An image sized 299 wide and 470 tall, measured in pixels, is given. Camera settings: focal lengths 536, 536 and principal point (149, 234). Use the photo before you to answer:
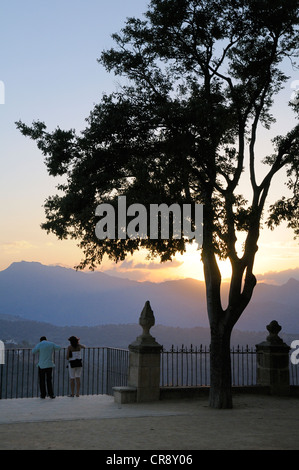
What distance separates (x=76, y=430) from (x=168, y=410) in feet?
13.3

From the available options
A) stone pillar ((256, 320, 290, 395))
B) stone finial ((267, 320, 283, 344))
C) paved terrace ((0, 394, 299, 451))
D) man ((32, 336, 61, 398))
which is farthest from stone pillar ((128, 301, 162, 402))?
stone finial ((267, 320, 283, 344))

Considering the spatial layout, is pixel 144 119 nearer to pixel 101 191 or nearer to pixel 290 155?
pixel 101 191

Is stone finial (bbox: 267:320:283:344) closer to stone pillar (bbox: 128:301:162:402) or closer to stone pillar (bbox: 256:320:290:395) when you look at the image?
stone pillar (bbox: 256:320:290:395)

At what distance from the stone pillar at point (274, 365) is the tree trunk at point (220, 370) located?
3474 millimetres

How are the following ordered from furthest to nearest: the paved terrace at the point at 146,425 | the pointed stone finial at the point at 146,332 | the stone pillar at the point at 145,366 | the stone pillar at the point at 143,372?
the pointed stone finial at the point at 146,332 → the stone pillar at the point at 145,366 → the stone pillar at the point at 143,372 → the paved terrace at the point at 146,425

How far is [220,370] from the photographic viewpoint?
16.0m

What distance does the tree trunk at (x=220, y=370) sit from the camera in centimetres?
1573

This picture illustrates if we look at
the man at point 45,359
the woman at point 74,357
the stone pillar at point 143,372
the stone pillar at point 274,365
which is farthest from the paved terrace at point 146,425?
the stone pillar at point 274,365

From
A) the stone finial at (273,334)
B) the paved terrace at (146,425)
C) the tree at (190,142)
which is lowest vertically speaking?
the paved terrace at (146,425)

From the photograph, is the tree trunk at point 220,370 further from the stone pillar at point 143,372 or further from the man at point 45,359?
the man at point 45,359

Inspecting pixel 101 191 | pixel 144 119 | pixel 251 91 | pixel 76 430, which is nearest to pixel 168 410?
pixel 76 430

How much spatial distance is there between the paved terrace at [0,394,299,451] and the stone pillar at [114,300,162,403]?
1.35 feet

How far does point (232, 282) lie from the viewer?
1636 cm

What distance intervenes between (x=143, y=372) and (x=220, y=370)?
7.64 ft
